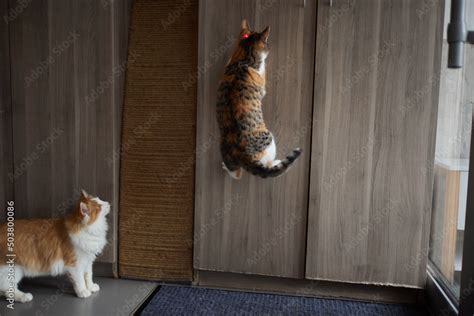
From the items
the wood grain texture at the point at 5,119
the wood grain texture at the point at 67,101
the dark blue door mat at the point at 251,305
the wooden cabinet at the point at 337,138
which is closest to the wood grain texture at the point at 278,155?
the wooden cabinet at the point at 337,138

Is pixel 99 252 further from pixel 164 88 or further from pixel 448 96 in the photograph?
pixel 448 96

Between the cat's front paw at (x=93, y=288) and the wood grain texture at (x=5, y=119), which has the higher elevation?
the wood grain texture at (x=5, y=119)

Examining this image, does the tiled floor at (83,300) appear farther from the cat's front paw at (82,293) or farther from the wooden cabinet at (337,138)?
the wooden cabinet at (337,138)

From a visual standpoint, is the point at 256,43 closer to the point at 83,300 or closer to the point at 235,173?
the point at 235,173

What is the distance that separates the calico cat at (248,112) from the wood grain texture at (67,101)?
0.66 metres

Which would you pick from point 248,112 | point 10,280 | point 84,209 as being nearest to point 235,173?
point 248,112

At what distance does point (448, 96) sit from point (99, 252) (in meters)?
1.84

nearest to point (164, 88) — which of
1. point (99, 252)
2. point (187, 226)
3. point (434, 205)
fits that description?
point (187, 226)

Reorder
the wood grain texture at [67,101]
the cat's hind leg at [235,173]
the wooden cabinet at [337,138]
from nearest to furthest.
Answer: the wooden cabinet at [337,138] → the cat's hind leg at [235,173] → the wood grain texture at [67,101]

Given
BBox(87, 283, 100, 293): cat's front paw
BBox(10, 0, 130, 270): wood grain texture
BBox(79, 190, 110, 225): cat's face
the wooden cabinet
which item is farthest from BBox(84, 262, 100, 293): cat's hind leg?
the wooden cabinet

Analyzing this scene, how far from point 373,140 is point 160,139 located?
1.06 metres

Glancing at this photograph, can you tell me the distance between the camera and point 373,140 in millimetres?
2041

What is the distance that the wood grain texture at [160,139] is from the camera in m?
2.23

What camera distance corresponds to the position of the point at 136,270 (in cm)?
235
